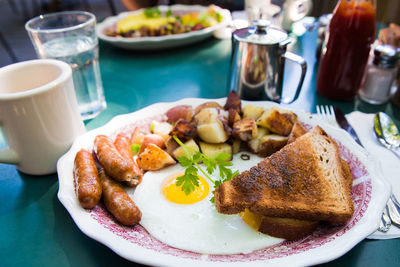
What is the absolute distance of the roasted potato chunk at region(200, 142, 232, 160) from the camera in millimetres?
1519

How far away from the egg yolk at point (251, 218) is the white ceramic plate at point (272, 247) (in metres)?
0.11

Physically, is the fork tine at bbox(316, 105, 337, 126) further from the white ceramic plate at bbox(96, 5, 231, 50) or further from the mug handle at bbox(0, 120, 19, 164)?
the mug handle at bbox(0, 120, 19, 164)

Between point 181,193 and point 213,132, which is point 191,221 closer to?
point 181,193

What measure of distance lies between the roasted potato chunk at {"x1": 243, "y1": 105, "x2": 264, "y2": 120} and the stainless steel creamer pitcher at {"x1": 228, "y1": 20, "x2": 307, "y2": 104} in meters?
0.29

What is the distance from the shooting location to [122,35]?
2.84 metres

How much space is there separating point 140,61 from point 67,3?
6.37 metres

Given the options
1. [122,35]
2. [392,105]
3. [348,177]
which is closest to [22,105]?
[348,177]

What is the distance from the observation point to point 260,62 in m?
1.83

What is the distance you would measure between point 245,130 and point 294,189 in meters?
0.44

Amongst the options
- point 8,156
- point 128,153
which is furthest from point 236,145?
point 8,156

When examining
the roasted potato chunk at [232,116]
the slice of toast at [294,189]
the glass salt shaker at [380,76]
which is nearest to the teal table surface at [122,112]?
the glass salt shaker at [380,76]

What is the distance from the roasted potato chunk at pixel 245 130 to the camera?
150 centimetres

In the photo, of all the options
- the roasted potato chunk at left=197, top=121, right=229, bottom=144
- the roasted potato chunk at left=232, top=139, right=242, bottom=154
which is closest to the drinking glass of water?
the roasted potato chunk at left=197, top=121, right=229, bottom=144

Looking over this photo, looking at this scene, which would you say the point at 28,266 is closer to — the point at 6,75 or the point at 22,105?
the point at 22,105
